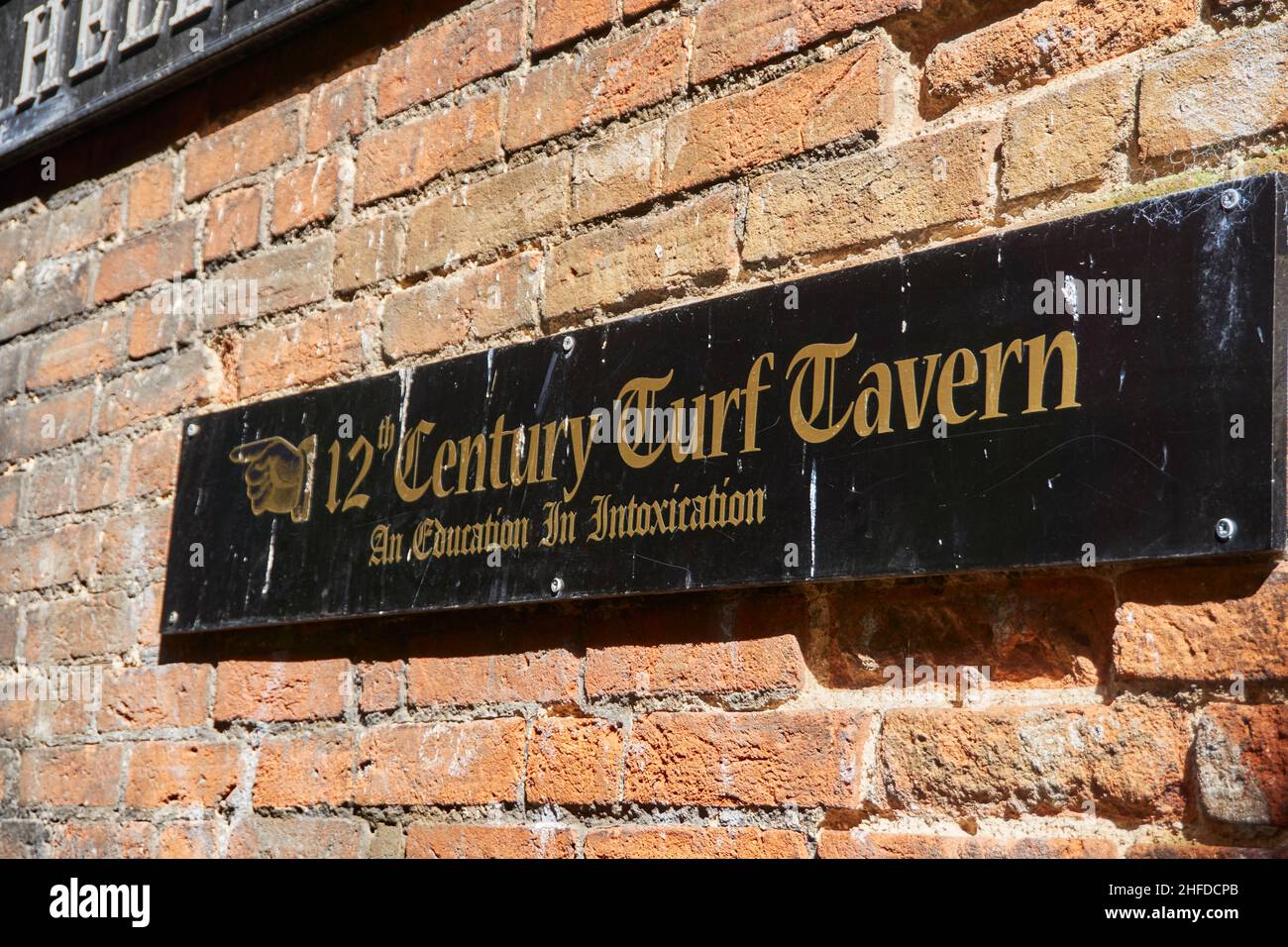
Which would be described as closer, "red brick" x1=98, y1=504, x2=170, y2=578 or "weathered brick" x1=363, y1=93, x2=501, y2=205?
"weathered brick" x1=363, y1=93, x2=501, y2=205

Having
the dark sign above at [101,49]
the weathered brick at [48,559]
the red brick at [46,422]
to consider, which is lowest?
the weathered brick at [48,559]

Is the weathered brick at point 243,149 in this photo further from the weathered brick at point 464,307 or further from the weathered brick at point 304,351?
the weathered brick at point 464,307

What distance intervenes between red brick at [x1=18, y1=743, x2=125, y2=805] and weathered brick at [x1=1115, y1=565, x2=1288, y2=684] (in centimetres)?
157

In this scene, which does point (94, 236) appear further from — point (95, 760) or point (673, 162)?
point (673, 162)

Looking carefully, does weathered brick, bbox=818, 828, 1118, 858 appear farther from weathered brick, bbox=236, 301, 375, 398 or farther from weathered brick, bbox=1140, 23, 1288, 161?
weathered brick, bbox=236, 301, 375, 398

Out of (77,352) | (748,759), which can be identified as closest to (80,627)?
(77,352)

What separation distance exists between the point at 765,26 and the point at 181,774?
4.38 ft

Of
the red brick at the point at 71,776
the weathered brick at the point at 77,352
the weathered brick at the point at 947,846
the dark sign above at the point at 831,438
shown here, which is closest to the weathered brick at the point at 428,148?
the dark sign above at the point at 831,438

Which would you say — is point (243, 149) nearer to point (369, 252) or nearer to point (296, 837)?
point (369, 252)

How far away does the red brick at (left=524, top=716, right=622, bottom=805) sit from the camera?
1662 mm

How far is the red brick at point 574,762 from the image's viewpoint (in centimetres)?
166

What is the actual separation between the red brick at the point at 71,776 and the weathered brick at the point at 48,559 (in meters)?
0.29

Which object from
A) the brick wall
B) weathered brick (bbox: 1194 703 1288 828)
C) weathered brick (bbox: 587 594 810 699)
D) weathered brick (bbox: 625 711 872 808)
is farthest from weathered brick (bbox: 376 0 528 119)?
weathered brick (bbox: 1194 703 1288 828)

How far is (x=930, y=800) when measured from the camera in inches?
55.7
